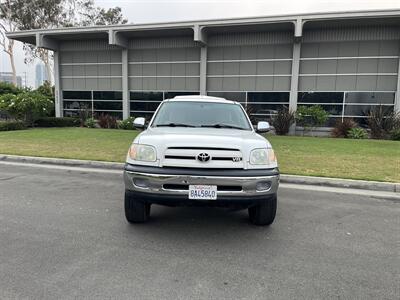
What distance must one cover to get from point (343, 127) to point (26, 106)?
17.7m

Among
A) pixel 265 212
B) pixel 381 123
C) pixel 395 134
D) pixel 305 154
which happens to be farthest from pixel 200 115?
pixel 381 123

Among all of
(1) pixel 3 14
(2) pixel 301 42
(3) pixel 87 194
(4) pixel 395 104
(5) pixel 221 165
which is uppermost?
(1) pixel 3 14

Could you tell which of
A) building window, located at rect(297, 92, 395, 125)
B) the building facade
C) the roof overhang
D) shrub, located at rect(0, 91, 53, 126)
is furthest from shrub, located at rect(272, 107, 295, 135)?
shrub, located at rect(0, 91, 53, 126)

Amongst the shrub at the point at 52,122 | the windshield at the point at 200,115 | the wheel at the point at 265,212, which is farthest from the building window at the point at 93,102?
the wheel at the point at 265,212

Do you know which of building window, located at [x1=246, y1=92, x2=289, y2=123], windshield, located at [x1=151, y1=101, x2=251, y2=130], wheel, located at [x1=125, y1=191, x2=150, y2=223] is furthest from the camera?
building window, located at [x1=246, y1=92, x2=289, y2=123]

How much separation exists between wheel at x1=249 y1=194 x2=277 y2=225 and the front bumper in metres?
0.44

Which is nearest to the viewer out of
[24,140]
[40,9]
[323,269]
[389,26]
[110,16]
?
[323,269]

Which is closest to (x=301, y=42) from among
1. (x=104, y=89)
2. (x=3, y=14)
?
(x=104, y=89)

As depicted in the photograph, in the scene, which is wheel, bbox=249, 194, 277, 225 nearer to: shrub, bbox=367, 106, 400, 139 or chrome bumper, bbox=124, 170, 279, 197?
chrome bumper, bbox=124, 170, 279, 197

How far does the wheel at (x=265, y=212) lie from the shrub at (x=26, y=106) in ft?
61.1

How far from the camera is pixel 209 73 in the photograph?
20.5 meters

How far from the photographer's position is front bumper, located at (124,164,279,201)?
3.95m

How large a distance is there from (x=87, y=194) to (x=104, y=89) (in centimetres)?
1760

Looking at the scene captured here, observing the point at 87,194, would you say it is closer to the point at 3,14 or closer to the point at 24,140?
the point at 24,140
